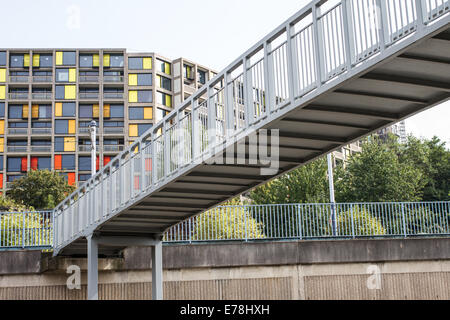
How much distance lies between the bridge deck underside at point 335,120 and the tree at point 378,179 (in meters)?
29.1

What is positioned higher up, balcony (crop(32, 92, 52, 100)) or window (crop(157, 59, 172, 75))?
window (crop(157, 59, 172, 75))

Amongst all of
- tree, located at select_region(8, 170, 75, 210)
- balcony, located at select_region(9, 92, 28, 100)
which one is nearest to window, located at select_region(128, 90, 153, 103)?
balcony, located at select_region(9, 92, 28, 100)

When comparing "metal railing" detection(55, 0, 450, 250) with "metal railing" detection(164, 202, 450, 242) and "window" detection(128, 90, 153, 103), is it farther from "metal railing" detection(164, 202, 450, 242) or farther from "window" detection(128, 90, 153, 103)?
"window" detection(128, 90, 153, 103)

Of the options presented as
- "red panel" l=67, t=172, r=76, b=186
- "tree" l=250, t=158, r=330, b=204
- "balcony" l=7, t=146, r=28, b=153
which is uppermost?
"balcony" l=7, t=146, r=28, b=153

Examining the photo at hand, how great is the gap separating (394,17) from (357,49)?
0.80 metres

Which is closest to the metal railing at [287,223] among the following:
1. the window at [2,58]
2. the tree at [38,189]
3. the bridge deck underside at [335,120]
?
the bridge deck underside at [335,120]

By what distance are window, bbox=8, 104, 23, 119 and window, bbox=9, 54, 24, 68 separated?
5.82 metres

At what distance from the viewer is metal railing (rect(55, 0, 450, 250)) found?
28.7ft

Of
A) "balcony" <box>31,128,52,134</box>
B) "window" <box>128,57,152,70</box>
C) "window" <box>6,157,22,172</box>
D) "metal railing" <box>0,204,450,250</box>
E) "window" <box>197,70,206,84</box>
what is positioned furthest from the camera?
"window" <box>197,70,206,84</box>

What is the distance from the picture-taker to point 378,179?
45.2m

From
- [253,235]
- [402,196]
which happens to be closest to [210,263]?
[253,235]

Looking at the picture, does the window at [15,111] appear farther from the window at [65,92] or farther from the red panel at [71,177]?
the red panel at [71,177]

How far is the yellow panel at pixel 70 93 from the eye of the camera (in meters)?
85.1

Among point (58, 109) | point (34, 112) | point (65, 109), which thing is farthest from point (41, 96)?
point (65, 109)
